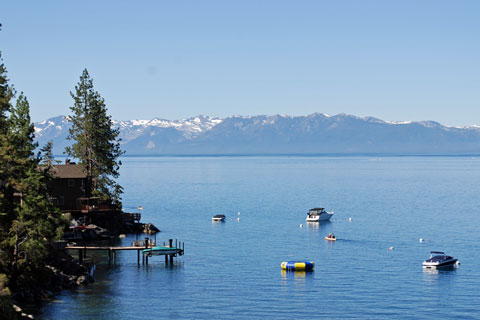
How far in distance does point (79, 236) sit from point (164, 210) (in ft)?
191

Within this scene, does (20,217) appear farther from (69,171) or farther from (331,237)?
(331,237)

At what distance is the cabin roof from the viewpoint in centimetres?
10738

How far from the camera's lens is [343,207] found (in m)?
166

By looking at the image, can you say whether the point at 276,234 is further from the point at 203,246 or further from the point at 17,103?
the point at 17,103

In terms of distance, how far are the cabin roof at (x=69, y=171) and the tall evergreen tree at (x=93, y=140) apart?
2.98 metres

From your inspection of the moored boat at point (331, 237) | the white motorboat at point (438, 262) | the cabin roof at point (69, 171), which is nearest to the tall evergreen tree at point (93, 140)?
the cabin roof at point (69, 171)

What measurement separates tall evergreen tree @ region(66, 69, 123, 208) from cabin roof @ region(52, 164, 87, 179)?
2984 millimetres

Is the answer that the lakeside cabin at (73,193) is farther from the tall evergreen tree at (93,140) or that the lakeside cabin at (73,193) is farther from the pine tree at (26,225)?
the pine tree at (26,225)

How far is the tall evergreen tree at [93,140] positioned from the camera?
380 ft

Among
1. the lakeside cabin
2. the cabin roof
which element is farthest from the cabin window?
the cabin roof

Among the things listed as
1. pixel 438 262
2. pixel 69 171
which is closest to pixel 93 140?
pixel 69 171

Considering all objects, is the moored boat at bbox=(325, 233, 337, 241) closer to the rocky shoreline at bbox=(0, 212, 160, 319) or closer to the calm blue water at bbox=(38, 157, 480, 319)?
the calm blue water at bbox=(38, 157, 480, 319)

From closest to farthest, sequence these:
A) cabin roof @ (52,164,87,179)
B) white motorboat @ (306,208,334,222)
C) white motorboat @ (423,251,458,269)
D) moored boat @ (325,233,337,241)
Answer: white motorboat @ (423,251,458,269) < cabin roof @ (52,164,87,179) < moored boat @ (325,233,337,241) < white motorboat @ (306,208,334,222)

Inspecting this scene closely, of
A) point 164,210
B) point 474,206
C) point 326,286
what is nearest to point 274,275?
point 326,286
